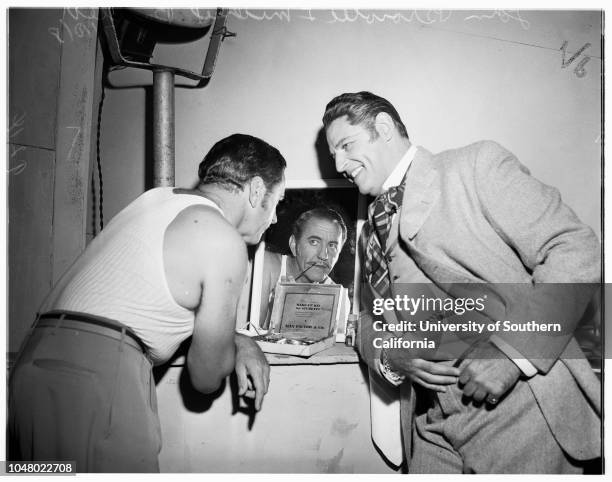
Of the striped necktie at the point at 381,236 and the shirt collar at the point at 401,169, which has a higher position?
the shirt collar at the point at 401,169

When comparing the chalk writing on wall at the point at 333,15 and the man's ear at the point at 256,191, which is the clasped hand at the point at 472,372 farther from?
the chalk writing on wall at the point at 333,15

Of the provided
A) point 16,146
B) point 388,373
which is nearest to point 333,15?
point 16,146

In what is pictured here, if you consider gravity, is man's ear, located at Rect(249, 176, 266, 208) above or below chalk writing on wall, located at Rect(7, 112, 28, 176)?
below

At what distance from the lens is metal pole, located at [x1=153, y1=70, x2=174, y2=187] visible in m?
1.52

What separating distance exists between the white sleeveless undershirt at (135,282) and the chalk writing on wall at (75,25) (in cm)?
66

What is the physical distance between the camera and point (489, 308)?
3.84 feet

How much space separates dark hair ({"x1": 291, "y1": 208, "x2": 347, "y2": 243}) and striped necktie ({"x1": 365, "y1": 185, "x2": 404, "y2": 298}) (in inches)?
6.9

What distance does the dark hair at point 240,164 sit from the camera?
1326 mm

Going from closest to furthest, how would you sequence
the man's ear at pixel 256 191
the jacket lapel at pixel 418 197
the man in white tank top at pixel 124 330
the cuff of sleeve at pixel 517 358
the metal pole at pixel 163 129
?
the man in white tank top at pixel 124 330 → the cuff of sleeve at pixel 517 358 → the jacket lapel at pixel 418 197 → the man's ear at pixel 256 191 → the metal pole at pixel 163 129

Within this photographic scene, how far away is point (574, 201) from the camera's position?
145 centimetres

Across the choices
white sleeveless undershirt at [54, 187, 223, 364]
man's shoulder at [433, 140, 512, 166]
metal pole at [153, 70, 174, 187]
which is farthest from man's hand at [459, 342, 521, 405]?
metal pole at [153, 70, 174, 187]

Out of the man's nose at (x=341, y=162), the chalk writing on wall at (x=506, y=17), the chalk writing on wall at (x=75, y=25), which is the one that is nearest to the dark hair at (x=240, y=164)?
the man's nose at (x=341, y=162)

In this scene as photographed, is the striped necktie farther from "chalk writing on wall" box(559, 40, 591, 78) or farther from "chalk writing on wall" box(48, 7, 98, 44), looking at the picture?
"chalk writing on wall" box(48, 7, 98, 44)

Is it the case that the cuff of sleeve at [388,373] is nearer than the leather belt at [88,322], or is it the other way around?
the leather belt at [88,322]
